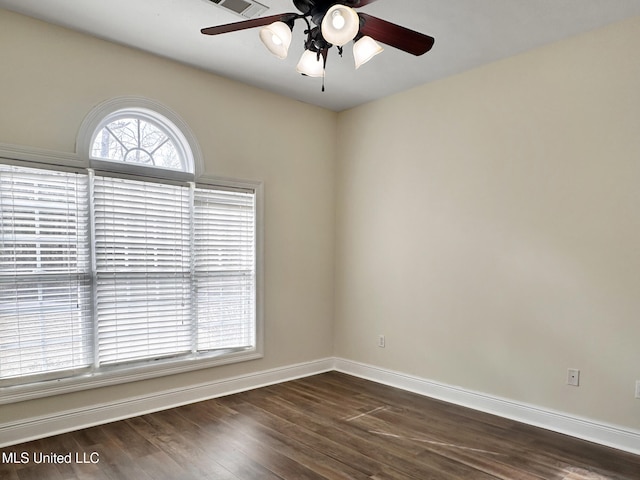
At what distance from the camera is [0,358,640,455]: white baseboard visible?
2.78 m

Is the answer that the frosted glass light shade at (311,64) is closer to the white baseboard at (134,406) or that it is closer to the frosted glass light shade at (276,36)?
the frosted glass light shade at (276,36)

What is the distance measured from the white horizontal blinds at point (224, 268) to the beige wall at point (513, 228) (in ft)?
3.99

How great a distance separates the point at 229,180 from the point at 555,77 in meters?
2.77

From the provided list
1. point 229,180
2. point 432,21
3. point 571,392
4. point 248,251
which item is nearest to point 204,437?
point 248,251

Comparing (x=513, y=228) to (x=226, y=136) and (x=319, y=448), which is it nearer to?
(x=319, y=448)

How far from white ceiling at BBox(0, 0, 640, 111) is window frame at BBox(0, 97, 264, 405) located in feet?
1.78

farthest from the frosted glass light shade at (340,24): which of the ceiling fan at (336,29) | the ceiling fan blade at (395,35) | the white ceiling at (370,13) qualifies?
the white ceiling at (370,13)

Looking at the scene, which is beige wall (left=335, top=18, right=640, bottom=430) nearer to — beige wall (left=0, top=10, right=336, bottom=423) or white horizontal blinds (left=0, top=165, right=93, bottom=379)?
beige wall (left=0, top=10, right=336, bottom=423)

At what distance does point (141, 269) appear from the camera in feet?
10.8

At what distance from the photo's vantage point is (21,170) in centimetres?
279

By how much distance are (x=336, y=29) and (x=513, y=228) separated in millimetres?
2250

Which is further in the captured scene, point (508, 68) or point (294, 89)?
point (294, 89)

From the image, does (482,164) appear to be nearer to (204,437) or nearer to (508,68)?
(508,68)

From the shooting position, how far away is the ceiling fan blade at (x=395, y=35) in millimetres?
1924
